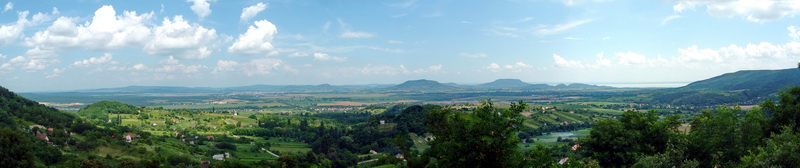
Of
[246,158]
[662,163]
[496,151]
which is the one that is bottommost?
[246,158]

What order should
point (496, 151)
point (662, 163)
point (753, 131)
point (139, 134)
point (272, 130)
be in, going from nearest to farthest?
point (496, 151)
point (662, 163)
point (753, 131)
point (139, 134)
point (272, 130)

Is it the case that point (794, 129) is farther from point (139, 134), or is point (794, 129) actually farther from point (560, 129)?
point (139, 134)

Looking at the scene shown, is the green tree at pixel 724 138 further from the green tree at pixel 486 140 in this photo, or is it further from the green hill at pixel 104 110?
the green hill at pixel 104 110

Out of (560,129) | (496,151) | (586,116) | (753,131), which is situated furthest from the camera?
(586,116)

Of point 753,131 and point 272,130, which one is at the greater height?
point 753,131

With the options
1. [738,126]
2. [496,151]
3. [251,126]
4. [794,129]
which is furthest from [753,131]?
[251,126]

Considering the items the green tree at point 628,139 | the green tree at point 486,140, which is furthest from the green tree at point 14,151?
the green tree at point 628,139

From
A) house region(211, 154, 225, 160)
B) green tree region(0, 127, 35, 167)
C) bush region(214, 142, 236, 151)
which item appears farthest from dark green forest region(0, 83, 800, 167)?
bush region(214, 142, 236, 151)

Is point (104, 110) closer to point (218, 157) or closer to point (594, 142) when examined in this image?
point (218, 157)

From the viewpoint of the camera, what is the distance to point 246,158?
7819cm

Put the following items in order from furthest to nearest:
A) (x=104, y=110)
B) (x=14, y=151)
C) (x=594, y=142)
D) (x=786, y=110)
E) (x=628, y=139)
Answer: (x=104, y=110) < (x=14, y=151) < (x=594, y=142) < (x=628, y=139) < (x=786, y=110)

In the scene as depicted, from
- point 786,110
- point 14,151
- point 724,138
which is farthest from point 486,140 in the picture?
point 14,151

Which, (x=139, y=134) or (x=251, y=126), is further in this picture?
(x=251, y=126)

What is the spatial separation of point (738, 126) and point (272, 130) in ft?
370
